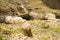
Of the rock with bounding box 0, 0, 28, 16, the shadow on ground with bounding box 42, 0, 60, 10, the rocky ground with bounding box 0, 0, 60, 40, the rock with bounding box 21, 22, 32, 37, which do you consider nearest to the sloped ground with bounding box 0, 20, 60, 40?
the rocky ground with bounding box 0, 0, 60, 40

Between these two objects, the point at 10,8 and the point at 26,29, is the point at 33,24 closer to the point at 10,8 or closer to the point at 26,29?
the point at 26,29

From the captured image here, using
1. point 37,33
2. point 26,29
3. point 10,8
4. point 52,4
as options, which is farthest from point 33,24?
point 52,4

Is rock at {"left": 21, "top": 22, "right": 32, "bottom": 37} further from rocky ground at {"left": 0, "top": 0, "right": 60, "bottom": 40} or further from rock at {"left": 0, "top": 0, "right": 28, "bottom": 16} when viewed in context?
rock at {"left": 0, "top": 0, "right": 28, "bottom": 16}

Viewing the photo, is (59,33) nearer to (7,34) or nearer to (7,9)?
(7,34)

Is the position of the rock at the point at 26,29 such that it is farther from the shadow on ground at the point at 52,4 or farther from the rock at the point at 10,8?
the shadow on ground at the point at 52,4

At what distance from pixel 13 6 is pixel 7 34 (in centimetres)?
879

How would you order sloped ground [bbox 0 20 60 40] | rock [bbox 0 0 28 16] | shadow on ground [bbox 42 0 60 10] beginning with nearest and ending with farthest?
1. sloped ground [bbox 0 20 60 40]
2. rock [bbox 0 0 28 16]
3. shadow on ground [bbox 42 0 60 10]

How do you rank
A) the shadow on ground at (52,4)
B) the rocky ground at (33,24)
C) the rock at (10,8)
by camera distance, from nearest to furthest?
the rocky ground at (33,24)
the rock at (10,8)
the shadow on ground at (52,4)

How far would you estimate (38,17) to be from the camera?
20656 millimetres

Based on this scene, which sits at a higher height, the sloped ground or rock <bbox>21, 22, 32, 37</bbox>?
rock <bbox>21, 22, 32, 37</bbox>

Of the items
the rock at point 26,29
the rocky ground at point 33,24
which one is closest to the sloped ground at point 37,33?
the rocky ground at point 33,24

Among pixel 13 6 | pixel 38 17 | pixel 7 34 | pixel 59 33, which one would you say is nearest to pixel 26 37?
pixel 7 34

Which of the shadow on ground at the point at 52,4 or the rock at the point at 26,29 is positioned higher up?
the rock at the point at 26,29

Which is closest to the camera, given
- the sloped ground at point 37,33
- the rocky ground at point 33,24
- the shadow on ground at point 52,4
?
the sloped ground at point 37,33
